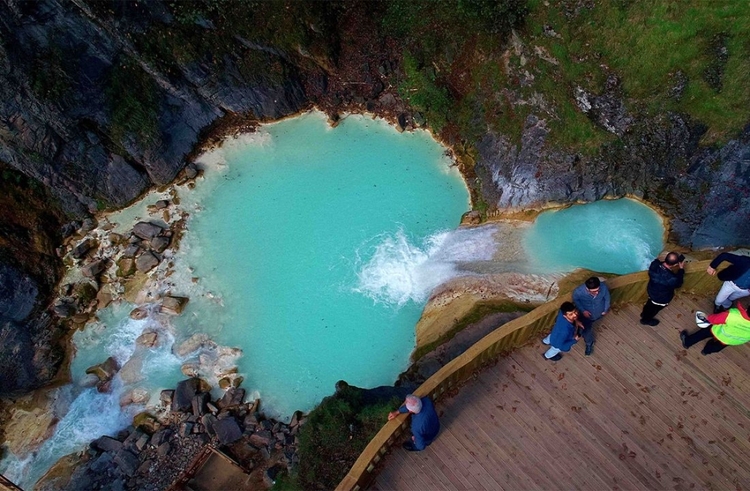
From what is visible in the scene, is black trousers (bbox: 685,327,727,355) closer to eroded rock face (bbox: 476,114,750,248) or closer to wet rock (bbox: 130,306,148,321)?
eroded rock face (bbox: 476,114,750,248)

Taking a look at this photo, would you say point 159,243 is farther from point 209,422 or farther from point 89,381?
point 209,422

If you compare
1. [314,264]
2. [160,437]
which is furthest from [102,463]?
[314,264]

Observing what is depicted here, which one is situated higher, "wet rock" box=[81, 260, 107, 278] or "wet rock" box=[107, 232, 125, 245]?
"wet rock" box=[107, 232, 125, 245]

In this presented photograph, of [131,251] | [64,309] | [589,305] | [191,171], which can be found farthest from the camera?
[191,171]

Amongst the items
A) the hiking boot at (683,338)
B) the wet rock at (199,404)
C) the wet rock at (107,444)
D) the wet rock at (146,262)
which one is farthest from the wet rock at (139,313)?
the hiking boot at (683,338)

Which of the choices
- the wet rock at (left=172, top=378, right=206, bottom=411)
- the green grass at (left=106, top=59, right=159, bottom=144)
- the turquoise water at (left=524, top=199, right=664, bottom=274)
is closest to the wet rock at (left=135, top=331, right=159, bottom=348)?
the wet rock at (left=172, top=378, right=206, bottom=411)

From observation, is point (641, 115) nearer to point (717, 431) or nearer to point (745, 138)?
point (745, 138)
